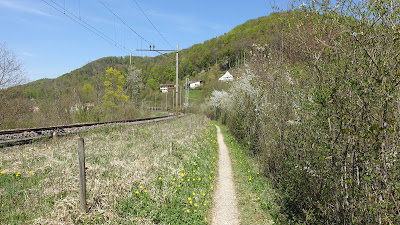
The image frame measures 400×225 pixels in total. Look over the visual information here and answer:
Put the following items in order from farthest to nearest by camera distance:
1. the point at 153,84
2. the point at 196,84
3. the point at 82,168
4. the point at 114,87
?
1. the point at 196,84
2. the point at 153,84
3. the point at 114,87
4. the point at 82,168

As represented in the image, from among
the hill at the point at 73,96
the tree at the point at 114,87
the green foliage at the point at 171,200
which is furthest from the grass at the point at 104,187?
the tree at the point at 114,87

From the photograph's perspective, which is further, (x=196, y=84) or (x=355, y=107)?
(x=196, y=84)

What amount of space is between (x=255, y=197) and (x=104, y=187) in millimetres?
4224

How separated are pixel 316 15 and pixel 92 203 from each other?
5.15 m

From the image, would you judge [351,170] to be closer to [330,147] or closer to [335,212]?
[330,147]

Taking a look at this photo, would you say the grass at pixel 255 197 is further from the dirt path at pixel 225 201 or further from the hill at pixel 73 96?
the hill at pixel 73 96

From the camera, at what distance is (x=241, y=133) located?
1648 cm

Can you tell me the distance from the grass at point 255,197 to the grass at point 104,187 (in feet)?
3.24

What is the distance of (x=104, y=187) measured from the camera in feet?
15.9

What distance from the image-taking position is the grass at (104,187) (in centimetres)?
390

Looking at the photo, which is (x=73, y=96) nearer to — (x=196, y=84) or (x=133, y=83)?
(x=133, y=83)

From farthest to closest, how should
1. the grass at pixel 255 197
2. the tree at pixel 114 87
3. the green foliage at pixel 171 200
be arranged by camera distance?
the tree at pixel 114 87
the grass at pixel 255 197
the green foliage at pixel 171 200

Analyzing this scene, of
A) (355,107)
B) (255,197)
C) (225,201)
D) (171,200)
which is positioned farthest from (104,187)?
(355,107)

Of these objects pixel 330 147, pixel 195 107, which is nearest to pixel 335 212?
pixel 330 147
